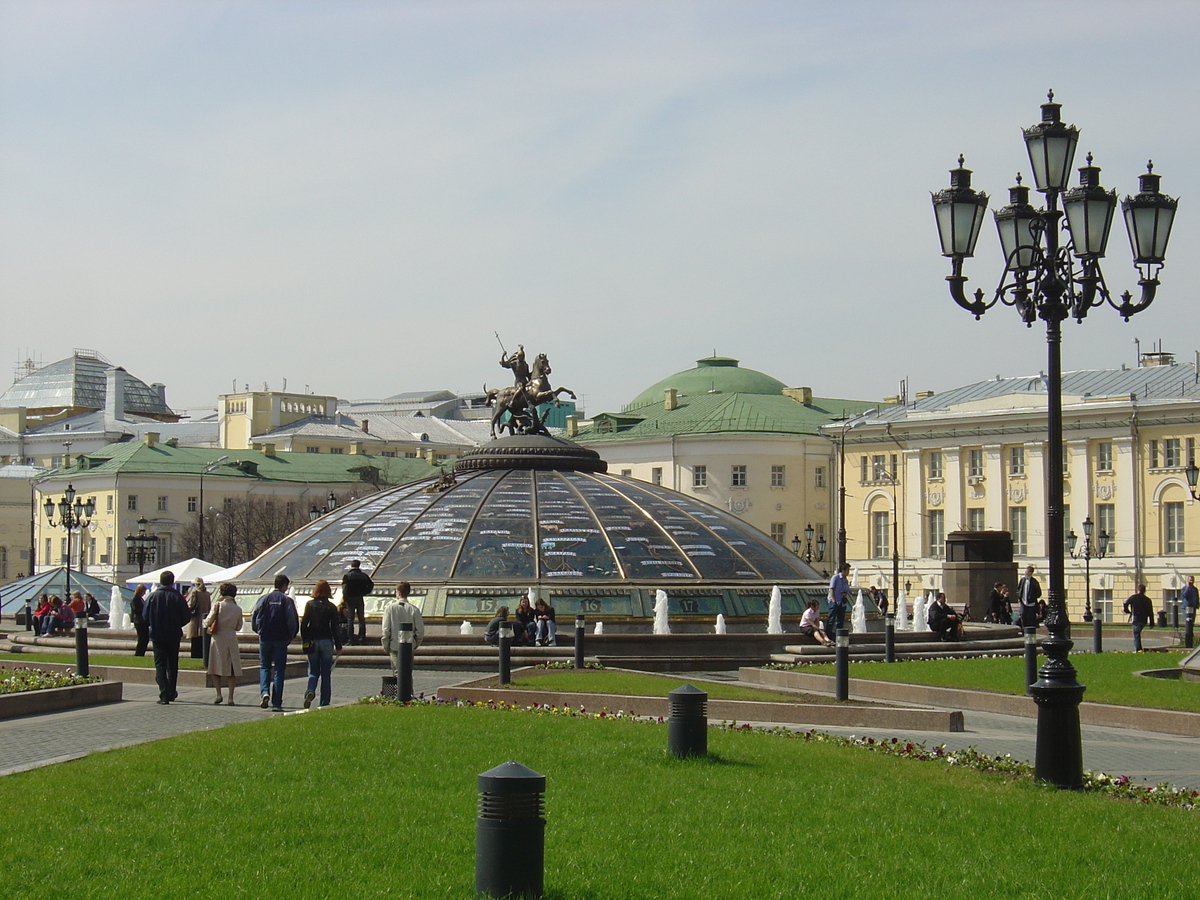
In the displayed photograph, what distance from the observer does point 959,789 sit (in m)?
9.54

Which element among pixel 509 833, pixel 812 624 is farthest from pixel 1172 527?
pixel 509 833

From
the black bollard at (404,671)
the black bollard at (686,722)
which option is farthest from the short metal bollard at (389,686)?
the black bollard at (686,722)

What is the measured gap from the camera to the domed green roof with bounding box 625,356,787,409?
83062 millimetres

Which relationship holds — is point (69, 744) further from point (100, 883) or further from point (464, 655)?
point (464, 655)

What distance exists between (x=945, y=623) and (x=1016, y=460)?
35.3 m

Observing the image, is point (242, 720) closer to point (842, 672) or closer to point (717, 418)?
point (842, 672)

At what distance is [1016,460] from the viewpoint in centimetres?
5944

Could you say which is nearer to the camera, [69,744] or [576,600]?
[69,744]

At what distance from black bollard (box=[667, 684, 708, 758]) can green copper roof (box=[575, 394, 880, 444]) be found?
5823cm

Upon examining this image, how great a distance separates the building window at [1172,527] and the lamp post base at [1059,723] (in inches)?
1893

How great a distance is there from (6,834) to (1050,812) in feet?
17.8

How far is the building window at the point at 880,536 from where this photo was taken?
63.6 meters

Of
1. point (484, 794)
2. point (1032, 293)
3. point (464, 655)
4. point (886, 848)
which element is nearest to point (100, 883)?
point (484, 794)

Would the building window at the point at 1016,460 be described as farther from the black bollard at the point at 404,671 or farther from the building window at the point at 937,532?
the black bollard at the point at 404,671
